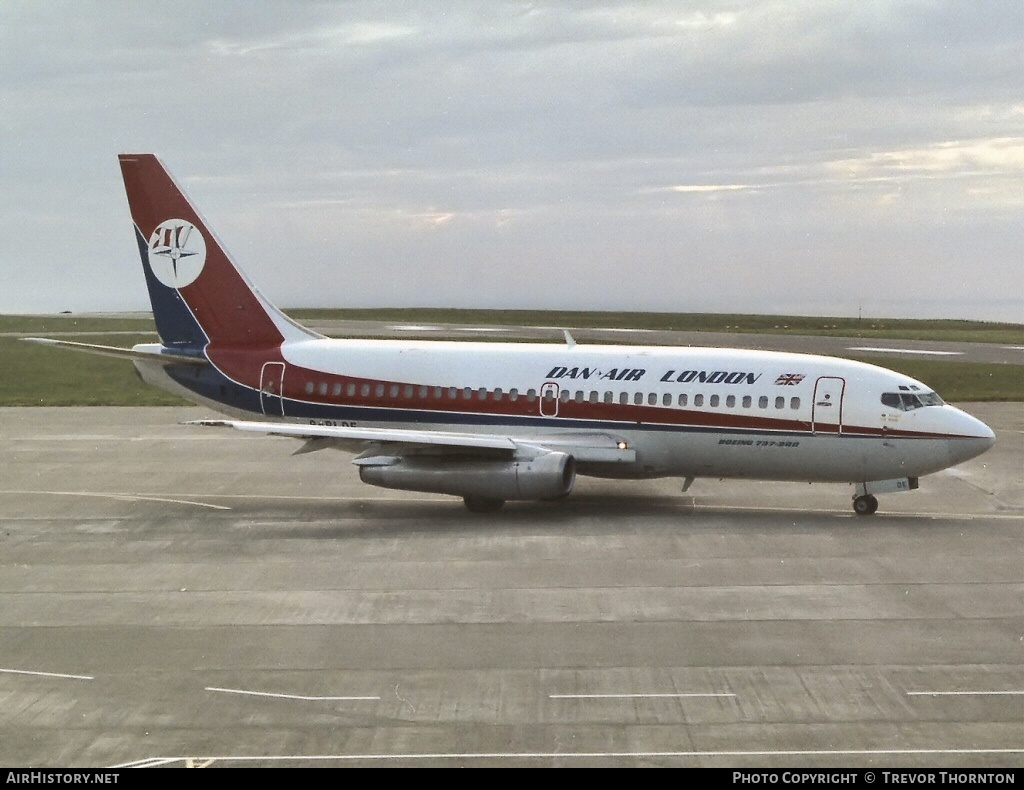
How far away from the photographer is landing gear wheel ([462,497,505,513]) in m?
27.1

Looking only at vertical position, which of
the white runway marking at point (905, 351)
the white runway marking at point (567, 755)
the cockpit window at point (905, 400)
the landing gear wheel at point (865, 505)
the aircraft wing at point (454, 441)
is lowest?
the white runway marking at point (905, 351)

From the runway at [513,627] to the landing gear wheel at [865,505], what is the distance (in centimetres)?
34

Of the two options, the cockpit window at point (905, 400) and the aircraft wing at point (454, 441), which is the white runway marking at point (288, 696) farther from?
the cockpit window at point (905, 400)

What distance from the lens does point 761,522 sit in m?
25.6

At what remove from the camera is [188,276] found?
103 feet

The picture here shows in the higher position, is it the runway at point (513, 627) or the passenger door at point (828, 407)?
the passenger door at point (828, 407)

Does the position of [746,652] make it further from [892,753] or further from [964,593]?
[964,593]

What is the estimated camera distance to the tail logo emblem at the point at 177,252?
1233 inches

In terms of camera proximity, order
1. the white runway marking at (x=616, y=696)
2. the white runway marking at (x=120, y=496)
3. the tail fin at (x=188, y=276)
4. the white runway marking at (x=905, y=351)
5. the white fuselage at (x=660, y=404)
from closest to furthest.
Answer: the white runway marking at (x=616, y=696)
the white fuselage at (x=660, y=404)
the white runway marking at (x=120, y=496)
the tail fin at (x=188, y=276)
the white runway marking at (x=905, y=351)

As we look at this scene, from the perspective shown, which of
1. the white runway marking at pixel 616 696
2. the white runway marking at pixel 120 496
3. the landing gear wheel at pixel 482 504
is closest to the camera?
the white runway marking at pixel 616 696

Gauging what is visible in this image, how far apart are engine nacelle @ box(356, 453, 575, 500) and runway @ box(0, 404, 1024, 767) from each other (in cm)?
84

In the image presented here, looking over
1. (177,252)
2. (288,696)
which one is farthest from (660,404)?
(288,696)

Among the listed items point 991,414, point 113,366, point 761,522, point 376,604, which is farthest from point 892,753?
point 113,366

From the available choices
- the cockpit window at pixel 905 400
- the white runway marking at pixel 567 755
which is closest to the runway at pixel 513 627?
the white runway marking at pixel 567 755
